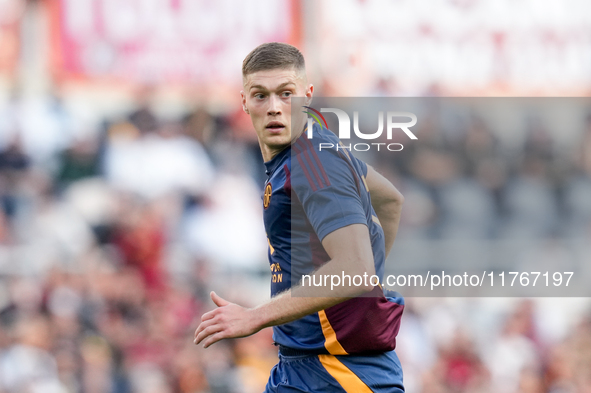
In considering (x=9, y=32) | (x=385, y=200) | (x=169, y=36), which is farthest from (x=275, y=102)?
(x=9, y=32)

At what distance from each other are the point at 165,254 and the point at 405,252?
9.67ft

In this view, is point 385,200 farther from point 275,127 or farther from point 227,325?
point 227,325

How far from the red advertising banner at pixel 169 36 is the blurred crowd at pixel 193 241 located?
2.61ft

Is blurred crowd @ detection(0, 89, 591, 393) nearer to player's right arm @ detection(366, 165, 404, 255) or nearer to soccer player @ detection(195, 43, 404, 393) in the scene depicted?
player's right arm @ detection(366, 165, 404, 255)

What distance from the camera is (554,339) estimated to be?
8891 mm

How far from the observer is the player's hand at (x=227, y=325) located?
3.03 metres

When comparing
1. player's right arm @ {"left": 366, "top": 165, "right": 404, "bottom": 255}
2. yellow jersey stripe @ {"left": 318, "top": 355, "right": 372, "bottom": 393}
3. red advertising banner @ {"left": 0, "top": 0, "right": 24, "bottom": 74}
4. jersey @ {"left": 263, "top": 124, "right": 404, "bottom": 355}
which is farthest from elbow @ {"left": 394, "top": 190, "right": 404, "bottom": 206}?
red advertising banner @ {"left": 0, "top": 0, "right": 24, "bottom": 74}

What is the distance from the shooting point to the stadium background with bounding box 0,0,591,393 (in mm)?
7789

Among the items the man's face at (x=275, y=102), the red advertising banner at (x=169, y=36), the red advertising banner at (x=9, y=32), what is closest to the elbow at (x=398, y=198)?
the man's face at (x=275, y=102)

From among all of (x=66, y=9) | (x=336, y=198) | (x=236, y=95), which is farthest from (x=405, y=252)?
(x=336, y=198)

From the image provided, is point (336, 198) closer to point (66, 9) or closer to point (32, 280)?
point (32, 280)

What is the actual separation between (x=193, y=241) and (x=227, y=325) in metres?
5.96

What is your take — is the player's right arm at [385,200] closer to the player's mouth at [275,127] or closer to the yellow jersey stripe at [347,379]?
the player's mouth at [275,127]

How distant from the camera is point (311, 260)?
339 cm
